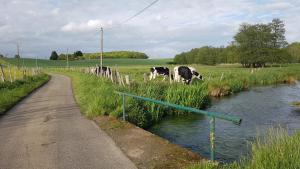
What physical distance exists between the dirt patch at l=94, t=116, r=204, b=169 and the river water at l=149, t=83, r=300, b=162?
5.15 feet

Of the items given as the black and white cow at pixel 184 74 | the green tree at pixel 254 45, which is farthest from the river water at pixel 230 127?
the green tree at pixel 254 45

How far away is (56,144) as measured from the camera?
845 cm

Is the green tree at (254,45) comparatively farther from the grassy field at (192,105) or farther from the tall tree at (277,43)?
the grassy field at (192,105)

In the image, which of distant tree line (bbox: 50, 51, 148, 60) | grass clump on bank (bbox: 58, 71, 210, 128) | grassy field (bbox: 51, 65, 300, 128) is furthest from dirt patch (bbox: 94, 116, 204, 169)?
distant tree line (bbox: 50, 51, 148, 60)

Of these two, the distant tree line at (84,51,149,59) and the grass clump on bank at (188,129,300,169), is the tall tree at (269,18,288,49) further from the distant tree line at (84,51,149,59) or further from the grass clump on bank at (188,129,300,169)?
the distant tree line at (84,51,149,59)

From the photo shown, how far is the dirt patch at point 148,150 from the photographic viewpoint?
6.50 metres

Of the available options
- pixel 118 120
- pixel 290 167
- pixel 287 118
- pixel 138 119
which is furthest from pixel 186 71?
pixel 290 167

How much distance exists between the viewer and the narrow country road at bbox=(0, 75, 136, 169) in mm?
6816

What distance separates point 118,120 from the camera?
438 inches

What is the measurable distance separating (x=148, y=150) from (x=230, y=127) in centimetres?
706

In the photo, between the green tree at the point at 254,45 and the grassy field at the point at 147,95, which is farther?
the green tree at the point at 254,45

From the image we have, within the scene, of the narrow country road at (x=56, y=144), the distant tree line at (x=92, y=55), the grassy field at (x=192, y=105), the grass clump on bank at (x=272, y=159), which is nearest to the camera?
the grass clump on bank at (x=272, y=159)

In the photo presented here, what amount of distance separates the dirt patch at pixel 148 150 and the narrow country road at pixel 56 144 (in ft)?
0.68

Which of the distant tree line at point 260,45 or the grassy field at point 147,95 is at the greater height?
the distant tree line at point 260,45
